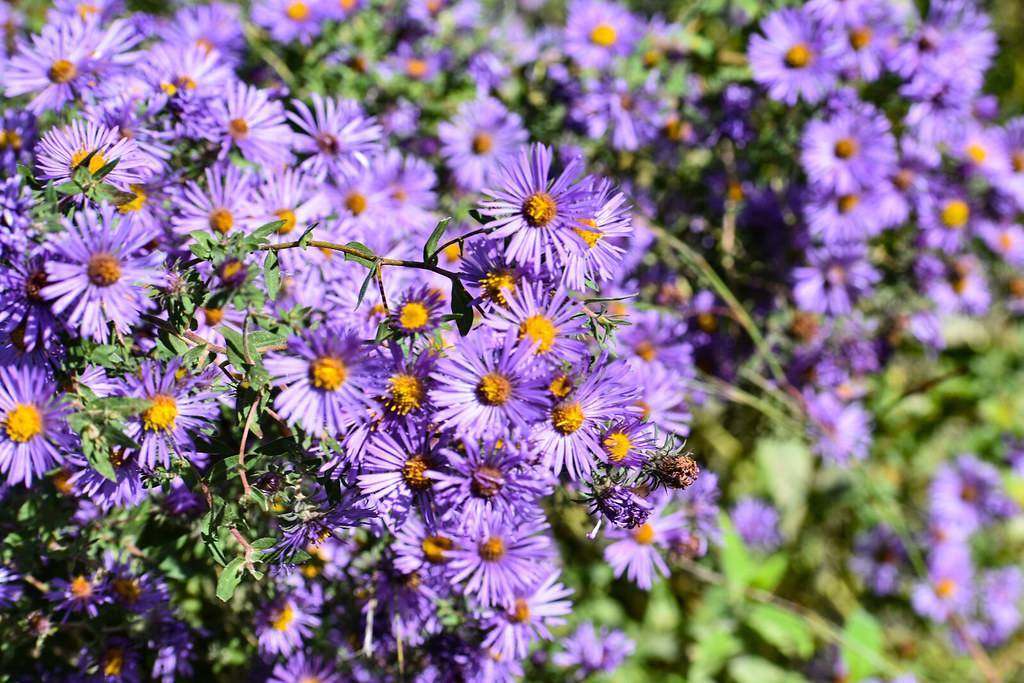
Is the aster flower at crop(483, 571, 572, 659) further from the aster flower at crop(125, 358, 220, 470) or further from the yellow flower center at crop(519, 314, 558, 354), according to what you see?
the aster flower at crop(125, 358, 220, 470)

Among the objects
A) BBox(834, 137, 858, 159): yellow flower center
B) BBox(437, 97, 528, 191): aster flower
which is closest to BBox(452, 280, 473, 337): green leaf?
BBox(437, 97, 528, 191): aster flower

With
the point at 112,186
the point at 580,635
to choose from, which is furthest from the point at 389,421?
the point at 580,635

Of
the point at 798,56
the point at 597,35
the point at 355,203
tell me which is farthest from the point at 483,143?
the point at 798,56

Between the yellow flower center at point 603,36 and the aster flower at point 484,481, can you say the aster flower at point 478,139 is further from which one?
the aster flower at point 484,481

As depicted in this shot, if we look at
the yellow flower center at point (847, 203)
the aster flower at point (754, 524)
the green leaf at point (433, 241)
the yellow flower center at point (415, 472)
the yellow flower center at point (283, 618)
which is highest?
the yellow flower center at point (847, 203)

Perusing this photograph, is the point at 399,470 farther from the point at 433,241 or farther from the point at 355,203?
the point at 355,203

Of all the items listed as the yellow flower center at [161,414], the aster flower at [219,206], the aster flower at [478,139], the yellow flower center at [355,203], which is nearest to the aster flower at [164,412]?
the yellow flower center at [161,414]
